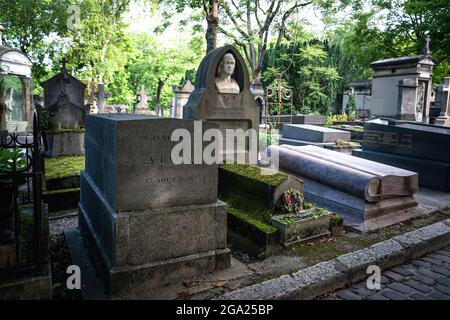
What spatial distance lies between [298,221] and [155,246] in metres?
1.90

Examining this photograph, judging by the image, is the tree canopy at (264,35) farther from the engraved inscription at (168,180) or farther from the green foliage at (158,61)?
the engraved inscription at (168,180)

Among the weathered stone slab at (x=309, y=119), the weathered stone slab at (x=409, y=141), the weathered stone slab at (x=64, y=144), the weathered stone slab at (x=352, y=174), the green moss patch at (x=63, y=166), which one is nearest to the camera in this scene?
the weathered stone slab at (x=352, y=174)

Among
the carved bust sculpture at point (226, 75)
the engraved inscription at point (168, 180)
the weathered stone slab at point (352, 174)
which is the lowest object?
the weathered stone slab at point (352, 174)

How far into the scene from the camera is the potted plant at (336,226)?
15.6 ft

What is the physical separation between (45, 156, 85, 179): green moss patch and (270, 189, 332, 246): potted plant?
4130 millimetres

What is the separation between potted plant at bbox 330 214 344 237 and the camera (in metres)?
4.77

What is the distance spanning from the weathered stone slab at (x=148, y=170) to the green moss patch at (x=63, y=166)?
10.6 feet

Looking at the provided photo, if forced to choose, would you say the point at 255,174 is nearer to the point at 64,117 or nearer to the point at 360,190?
the point at 360,190

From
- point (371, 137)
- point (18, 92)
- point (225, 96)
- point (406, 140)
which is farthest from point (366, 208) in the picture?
point (18, 92)

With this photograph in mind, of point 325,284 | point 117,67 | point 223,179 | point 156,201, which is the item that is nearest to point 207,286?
point 156,201

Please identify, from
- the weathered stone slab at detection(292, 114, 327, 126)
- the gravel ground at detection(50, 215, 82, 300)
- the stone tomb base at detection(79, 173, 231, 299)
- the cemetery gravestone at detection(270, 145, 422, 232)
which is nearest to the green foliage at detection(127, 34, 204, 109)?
the weathered stone slab at detection(292, 114, 327, 126)

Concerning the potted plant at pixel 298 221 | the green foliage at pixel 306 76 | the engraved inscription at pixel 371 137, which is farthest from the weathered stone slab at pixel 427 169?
the green foliage at pixel 306 76
